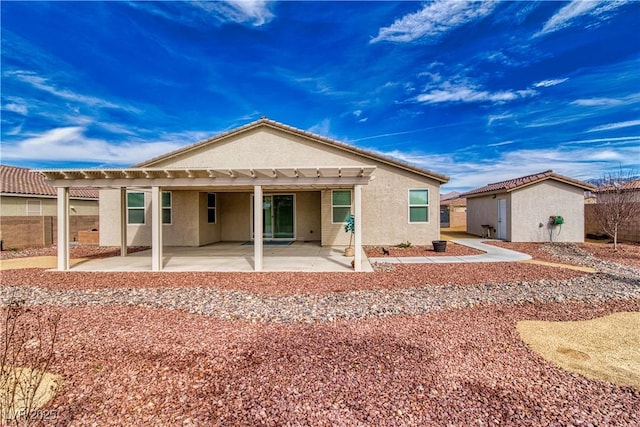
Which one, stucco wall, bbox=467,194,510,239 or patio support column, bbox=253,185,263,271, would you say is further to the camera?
stucco wall, bbox=467,194,510,239

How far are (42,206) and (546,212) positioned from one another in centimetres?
2829

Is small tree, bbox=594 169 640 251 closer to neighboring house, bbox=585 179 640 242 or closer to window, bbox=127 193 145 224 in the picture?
neighboring house, bbox=585 179 640 242

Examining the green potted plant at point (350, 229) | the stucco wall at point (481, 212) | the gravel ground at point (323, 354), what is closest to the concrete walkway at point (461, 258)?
the green potted plant at point (350, 229)

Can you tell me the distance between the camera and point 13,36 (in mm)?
11695

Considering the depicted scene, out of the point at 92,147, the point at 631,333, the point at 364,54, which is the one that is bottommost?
the point at 631,333

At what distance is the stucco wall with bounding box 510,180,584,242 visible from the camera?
15.7 meters

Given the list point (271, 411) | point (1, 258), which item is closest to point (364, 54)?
point (271, 411)

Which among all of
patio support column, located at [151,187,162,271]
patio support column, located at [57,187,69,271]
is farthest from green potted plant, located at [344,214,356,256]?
patio support column, located at [57,187,69,271]

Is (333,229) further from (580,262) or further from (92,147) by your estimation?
(92,147)

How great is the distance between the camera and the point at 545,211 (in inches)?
623

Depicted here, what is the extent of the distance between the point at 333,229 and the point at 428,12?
976cm

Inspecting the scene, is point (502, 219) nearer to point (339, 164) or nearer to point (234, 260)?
point (339, 164)

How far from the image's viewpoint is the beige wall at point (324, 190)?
14281mm

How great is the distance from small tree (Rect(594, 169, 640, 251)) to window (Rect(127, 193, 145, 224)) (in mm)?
22119
